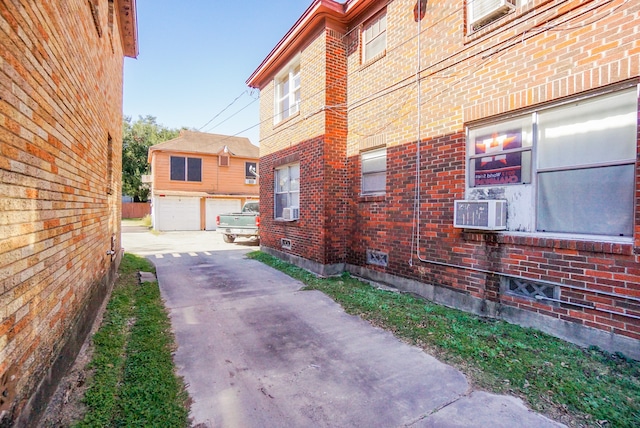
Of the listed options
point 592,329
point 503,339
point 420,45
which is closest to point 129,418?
point 503,339

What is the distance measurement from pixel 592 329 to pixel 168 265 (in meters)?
8.59

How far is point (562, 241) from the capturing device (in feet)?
12.2

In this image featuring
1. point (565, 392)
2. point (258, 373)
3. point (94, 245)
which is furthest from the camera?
point (94, 245)

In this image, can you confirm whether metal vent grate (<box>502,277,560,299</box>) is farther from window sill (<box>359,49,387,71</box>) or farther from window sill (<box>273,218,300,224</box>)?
window sill (<box>273,218,300,224</box>)

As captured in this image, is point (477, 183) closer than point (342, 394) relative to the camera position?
No

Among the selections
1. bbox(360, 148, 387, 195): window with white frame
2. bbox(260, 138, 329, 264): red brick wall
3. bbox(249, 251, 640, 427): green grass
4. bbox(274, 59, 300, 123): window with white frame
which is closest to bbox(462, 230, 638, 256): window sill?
bbox(249, 251, 640, 427): green grass

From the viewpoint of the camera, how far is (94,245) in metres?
4.47

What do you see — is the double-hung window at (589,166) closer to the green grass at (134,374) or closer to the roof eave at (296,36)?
the green grass at (134,374)

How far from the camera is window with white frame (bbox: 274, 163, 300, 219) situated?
8.52 metres

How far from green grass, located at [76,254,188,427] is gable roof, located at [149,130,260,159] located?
18.0m

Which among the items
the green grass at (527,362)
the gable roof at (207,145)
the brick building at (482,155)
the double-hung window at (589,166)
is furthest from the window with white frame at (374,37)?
the gable roof at (207,145)

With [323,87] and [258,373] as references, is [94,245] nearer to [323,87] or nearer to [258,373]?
[258,373]

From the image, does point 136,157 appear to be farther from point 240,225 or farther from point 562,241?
point 562,241

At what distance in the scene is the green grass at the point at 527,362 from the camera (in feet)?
8.36
